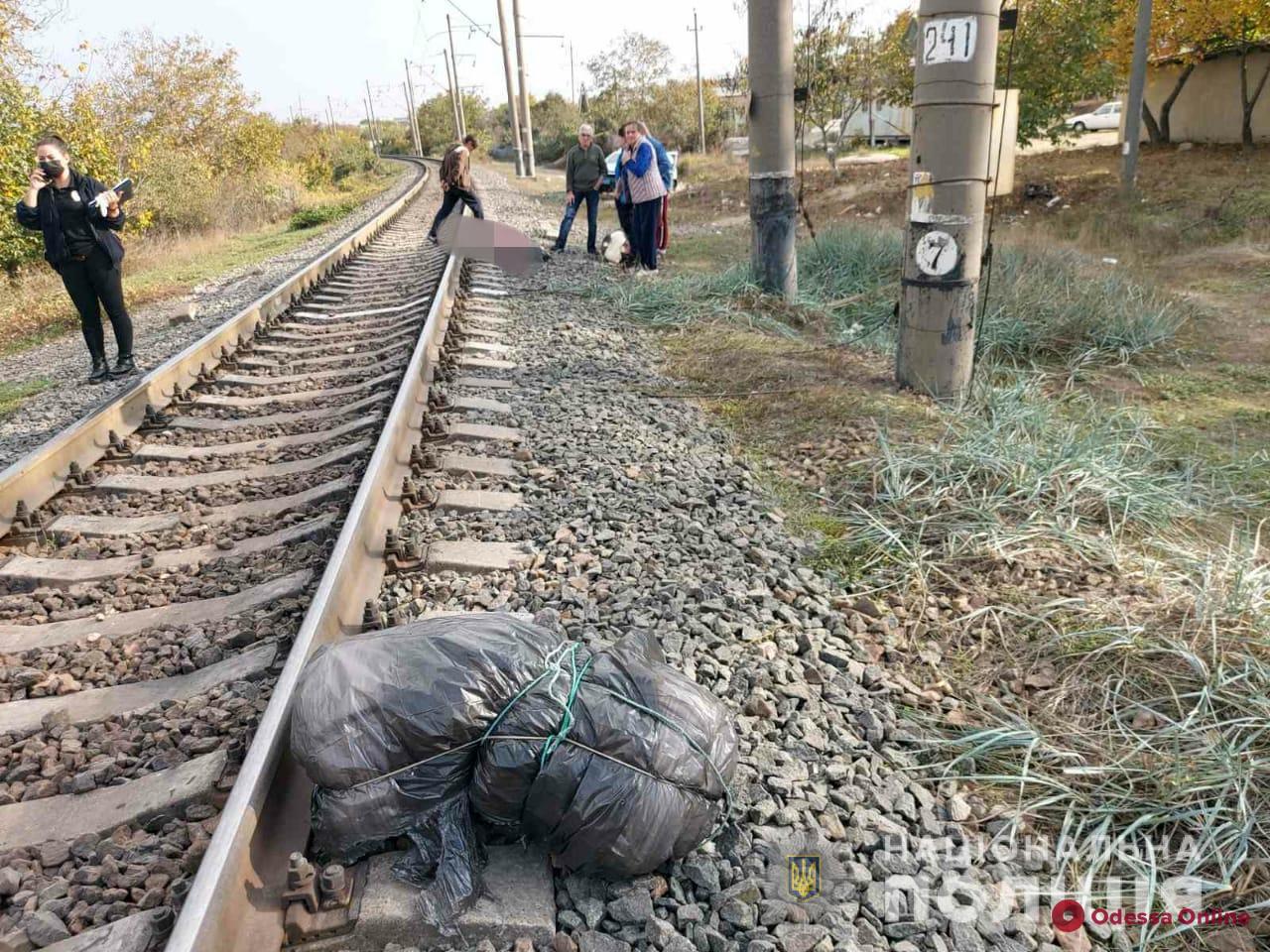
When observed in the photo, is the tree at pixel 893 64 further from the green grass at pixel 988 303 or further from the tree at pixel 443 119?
the tree at pixel 443 119

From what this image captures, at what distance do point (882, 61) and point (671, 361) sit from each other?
1700 centimetres

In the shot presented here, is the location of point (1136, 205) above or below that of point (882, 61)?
below

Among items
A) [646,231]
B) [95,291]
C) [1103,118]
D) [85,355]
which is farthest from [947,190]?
[1103,118]

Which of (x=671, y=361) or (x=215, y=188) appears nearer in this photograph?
(x=671, y=361)

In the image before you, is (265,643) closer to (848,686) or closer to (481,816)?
(481,816)

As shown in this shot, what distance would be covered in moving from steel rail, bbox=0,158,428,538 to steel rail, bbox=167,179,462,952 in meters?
1.79

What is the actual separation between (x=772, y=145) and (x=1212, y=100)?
18.8 metres

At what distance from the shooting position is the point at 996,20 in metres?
4.86

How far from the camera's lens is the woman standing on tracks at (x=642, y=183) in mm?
9844

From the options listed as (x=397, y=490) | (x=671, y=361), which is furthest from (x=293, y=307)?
(x=397, y=490)

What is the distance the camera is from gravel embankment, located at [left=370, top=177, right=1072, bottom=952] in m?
2.02

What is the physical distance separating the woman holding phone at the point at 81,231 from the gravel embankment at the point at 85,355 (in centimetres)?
46

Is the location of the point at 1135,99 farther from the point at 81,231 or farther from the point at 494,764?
the point at 494,764

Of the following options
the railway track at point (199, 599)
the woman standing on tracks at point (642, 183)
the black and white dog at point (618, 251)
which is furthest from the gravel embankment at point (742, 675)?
the black and white dog at point (618, 251)
